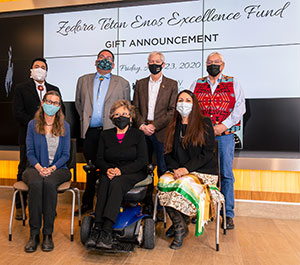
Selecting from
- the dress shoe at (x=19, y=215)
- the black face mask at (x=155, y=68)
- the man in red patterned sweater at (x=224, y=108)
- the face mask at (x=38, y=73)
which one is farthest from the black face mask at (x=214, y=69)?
the dress shoe at (x=19, y=215)

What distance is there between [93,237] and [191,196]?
836 mm

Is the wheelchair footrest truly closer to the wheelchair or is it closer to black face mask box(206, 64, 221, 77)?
the wheelchair

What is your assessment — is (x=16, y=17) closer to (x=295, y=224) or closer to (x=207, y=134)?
(x=207, y=134)

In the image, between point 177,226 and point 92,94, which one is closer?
point 177,226

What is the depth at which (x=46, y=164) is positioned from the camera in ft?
8.09

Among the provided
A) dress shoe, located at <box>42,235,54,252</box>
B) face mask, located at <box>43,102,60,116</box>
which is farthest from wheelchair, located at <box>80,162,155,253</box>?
face mask, located at <box>43,102,60,116</box>

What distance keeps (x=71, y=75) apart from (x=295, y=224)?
3358mm

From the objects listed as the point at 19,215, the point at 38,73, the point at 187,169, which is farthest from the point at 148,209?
the point at 38,73

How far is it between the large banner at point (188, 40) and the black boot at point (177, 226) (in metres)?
1.73

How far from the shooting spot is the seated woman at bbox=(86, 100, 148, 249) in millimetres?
2062

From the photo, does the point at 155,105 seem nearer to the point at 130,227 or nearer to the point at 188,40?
the point at 188,40

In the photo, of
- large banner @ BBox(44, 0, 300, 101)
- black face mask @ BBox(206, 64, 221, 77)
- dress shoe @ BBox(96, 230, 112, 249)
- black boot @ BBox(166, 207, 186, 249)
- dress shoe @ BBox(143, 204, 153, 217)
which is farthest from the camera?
large banner @ BBox(44, 0, 300, 101)

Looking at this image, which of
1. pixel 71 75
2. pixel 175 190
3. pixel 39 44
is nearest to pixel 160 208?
pixel 175 190

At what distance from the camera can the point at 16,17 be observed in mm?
3893
